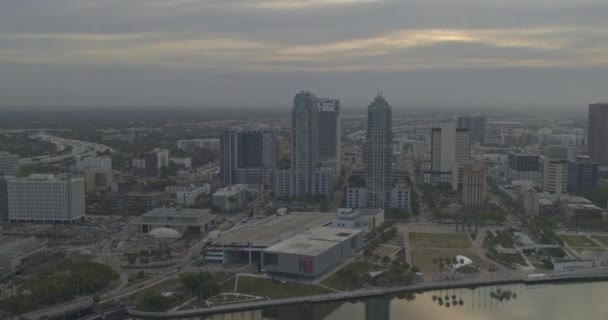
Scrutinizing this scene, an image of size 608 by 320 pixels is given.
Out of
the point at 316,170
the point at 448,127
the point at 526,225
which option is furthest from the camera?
the point at 448,127

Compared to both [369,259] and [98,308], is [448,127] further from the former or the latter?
[98,308]

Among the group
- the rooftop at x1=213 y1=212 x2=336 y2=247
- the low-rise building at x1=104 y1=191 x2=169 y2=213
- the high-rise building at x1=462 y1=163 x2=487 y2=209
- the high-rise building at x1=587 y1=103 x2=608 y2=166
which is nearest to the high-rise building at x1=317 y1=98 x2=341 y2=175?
the high-rise building at x1=462 y1=163 x2=487 y2=209

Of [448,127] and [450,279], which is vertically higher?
[448,127]

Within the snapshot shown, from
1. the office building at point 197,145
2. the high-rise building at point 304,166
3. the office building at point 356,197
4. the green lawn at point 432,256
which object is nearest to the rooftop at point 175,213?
the office building at point 356,197

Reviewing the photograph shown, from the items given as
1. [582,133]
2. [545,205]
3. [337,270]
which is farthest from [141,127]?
[337,270]

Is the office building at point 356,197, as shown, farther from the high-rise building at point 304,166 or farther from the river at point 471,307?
the river at point 471,307
